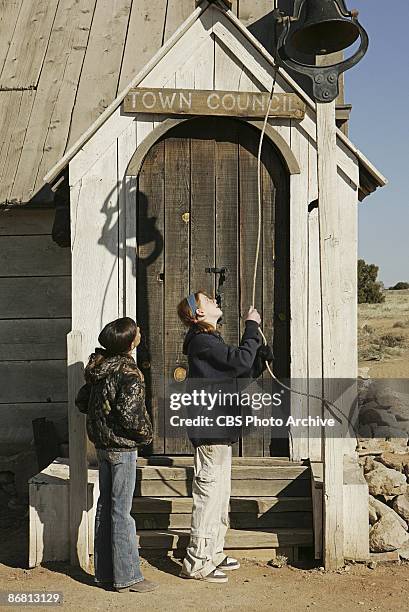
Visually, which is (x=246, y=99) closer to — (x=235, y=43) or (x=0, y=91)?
(x=235, y=43)

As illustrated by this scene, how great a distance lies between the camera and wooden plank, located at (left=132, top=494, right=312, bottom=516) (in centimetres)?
678

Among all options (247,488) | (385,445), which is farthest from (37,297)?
(385,445)

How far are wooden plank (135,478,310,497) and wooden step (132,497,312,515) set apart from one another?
0.12 m

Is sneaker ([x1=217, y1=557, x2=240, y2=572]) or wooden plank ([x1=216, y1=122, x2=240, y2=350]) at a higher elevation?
wooden plank ([x1=216, y1=122, x2=240, y2=350])

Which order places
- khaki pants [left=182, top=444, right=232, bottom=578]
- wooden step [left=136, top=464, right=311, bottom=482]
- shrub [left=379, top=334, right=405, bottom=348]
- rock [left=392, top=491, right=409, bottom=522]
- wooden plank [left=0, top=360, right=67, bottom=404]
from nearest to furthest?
khaki pants [left=182, top=444, right=232, bottom=578], rock [left=392, top=491, right=409, bottom=522], wooden step [left=136, top=464, right=311, bottom=482], wooden plank [left=0, top=360, right=67, bottom=404], shrub [left=379, top=334, right=405, bottom=348]

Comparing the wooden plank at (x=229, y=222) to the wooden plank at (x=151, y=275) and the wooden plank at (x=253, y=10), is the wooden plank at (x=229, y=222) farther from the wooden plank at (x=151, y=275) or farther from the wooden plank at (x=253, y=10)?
the wooden plank at (x=253, y=10)

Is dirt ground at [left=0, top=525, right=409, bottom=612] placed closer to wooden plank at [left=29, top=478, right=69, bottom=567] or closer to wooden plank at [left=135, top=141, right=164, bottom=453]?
wooden plank at [left=29, top=478, right=69, bottom=567]

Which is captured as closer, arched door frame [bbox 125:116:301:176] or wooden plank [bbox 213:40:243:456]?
arched door frame [bbox 125:116:301:176]

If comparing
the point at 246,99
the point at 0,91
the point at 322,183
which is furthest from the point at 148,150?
the point at 0,91

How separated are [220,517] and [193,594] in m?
0.57

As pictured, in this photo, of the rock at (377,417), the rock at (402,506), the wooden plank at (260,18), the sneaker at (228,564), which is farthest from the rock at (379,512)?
the wooden plank at (260,18)

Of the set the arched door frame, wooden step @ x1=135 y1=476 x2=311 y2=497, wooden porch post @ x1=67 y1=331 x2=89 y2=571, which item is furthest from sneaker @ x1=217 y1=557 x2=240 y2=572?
the arched door frame

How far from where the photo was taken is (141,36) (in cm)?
950

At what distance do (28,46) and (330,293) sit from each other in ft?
17.2
